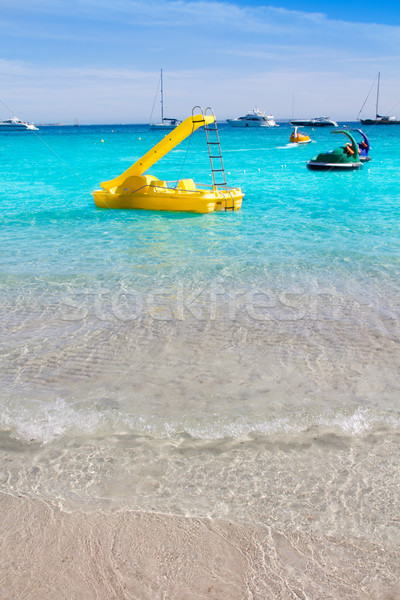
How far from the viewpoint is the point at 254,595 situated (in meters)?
2.75

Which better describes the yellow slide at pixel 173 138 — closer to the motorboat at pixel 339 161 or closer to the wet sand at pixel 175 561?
the wet sand at pixel 175 561

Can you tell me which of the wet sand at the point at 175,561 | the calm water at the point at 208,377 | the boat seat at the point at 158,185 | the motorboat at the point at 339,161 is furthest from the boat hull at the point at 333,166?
the wet sand at the point at 175,561

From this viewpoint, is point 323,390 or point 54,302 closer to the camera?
point 323,390

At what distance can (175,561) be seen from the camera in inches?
116

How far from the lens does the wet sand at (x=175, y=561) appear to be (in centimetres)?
277

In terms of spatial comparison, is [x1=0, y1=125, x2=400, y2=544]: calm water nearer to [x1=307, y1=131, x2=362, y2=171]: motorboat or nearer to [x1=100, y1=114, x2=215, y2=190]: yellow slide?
[x1=100, y1=114, x2=215, y2=190]: yellow slide

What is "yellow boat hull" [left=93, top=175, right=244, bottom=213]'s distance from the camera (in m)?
15.4

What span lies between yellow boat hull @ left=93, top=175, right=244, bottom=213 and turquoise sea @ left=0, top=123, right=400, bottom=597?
3.40m

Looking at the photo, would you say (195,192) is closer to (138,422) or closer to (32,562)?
(138,422)

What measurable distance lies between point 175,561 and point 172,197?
1351 cm

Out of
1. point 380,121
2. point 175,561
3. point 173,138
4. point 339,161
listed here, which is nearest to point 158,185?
point 173,138

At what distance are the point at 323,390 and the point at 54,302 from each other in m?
4.75

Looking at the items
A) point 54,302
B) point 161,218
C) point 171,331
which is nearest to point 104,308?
point 54,302

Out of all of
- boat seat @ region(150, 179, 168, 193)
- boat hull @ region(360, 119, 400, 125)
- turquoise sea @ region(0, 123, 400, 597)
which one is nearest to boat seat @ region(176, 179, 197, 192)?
boat seat @ region(150, 179, 168, 193)
